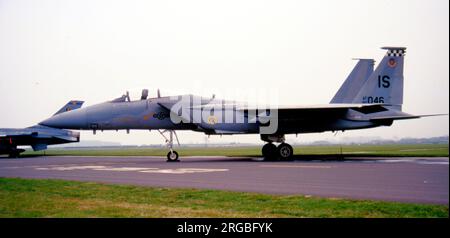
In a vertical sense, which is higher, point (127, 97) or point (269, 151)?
point (127, 97)

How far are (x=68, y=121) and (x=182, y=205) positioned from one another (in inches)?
579

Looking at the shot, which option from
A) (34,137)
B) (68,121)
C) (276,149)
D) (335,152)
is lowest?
(335,152)

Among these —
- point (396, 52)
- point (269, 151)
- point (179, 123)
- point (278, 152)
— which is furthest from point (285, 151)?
point (396, 52)

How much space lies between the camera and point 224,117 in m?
20.3

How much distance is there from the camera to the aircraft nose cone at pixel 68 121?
19.9m

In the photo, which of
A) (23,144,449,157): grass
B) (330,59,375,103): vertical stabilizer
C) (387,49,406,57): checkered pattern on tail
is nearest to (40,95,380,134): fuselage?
(330,59,375,103): vertical stabilizer

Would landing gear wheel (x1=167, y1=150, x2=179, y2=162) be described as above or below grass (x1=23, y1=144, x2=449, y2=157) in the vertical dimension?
above

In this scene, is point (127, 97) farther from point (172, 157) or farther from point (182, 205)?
point (182, 205)

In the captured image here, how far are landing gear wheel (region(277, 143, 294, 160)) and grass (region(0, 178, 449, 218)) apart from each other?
40.4ft

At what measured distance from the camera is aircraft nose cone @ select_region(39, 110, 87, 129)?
65.3 feet

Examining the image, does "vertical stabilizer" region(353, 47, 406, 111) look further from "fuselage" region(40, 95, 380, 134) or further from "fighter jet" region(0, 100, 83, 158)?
"fighter jet" region(0, 100, 83, 158)

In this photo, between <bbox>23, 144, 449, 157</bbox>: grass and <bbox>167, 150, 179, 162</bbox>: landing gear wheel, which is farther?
<bbox>23, 144, 449, 157</bbox>: grass
